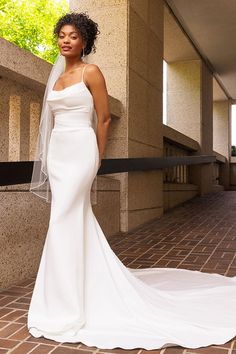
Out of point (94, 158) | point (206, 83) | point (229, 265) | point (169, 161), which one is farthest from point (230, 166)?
point (94, 158)

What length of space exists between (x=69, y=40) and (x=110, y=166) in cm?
259

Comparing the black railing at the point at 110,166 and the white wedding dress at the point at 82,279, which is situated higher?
the black railing at the point at 110,166

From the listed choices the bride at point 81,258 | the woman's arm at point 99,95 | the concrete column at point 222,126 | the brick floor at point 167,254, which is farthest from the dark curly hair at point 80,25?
the concrete column at point 222,126

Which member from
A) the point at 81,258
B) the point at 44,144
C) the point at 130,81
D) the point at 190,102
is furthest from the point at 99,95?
the point at 190,102

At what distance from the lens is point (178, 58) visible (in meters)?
13.2

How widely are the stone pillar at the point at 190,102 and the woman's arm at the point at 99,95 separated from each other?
10.4 m

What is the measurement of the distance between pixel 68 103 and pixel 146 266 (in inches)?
91.3

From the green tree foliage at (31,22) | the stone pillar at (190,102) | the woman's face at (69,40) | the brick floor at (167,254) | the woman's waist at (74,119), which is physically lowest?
the brick floor at (167,254)

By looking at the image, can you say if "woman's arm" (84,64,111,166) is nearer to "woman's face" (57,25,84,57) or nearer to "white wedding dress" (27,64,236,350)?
"white wedding dress" (27,64,236,350)

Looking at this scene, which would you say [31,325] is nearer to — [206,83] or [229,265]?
[229,265]

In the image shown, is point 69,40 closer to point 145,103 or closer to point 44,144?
point 44,144

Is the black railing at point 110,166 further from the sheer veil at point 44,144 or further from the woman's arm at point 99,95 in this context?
the woman's arm at point 99,95

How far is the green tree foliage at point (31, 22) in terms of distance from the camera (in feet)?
76.2

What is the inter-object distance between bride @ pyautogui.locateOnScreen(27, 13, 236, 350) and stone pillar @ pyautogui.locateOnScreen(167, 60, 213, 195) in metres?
10.5
